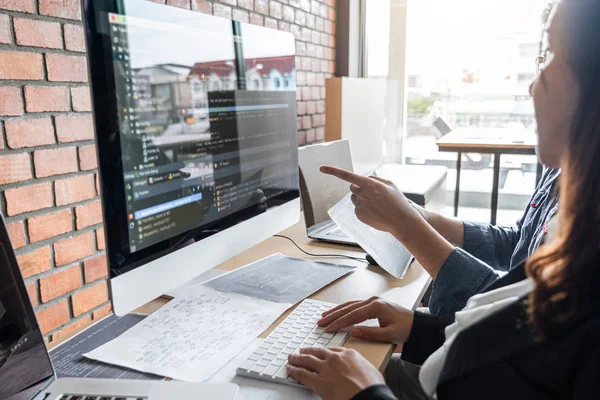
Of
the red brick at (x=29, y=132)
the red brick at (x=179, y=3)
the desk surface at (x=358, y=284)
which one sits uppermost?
the red brick at (x=179, y=3)

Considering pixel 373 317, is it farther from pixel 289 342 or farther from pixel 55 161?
pixel 55 161

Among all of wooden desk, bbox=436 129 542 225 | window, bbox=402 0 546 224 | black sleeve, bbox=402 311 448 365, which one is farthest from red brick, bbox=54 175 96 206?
window, bbox=402 0 546 224

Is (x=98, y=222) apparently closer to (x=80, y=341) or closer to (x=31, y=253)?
(x=31, y=253)

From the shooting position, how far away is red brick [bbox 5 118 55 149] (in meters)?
1.02

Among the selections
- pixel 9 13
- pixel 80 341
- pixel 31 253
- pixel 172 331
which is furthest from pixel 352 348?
pixel 9 13

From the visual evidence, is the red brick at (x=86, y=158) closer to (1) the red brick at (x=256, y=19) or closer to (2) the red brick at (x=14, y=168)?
(2) the red brick at (x=14, y=168)

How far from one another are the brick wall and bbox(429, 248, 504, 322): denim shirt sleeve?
0.78 m

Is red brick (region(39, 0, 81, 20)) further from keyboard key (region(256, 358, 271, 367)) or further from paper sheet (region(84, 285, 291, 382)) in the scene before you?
keyboard key (region(256, 358, 271, 367))

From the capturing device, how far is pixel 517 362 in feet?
2.00

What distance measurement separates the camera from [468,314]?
2.23 ft

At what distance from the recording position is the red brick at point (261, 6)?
193 centimetres

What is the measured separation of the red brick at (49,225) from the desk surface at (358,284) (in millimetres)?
365

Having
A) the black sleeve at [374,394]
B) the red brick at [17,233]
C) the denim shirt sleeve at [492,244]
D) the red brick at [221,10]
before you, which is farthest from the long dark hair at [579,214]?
the red brick at [221,10]

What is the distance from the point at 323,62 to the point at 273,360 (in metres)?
2.18
